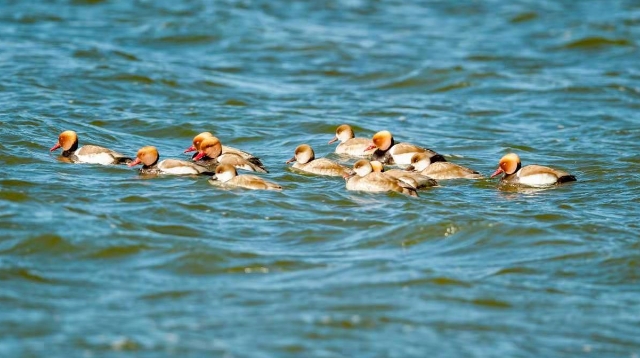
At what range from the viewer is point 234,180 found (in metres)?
12.5

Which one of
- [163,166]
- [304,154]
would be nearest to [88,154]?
[163,166]

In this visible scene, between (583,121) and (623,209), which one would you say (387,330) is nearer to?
(623,209)

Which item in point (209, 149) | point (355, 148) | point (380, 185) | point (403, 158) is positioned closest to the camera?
point (380, 185)

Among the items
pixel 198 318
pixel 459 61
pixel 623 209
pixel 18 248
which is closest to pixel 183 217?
pixel 18 248

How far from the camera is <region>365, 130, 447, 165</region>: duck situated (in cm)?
1457

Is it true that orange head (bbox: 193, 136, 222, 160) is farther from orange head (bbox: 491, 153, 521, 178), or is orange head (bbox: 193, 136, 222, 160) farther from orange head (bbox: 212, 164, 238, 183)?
orange head (bbox: 491, 153, 521, 178)

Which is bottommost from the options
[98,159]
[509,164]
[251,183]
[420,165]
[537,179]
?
[98,159]

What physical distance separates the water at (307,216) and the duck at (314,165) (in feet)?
1.01

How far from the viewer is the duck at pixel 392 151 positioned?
574 inches

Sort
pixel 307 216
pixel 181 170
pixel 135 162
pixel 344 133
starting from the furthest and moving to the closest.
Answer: pixel 344 133, pixel 135 162, pixel 181 170, pixel 307 216

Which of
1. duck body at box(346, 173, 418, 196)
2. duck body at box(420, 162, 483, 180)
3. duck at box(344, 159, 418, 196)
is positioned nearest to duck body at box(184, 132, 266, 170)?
duck at box(344, 159, 418, 196)

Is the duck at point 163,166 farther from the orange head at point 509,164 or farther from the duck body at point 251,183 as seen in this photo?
the orange head at point 509,164

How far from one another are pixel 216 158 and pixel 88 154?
5.13 ft

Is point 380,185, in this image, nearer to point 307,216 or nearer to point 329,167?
point 307,216
